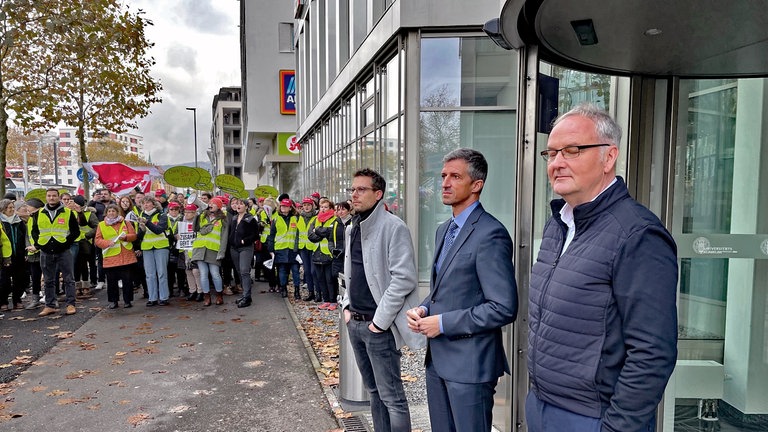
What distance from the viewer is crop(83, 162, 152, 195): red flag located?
16.3 meters

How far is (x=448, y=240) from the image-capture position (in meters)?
2.91

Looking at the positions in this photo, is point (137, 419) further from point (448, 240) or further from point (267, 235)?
point (267, 235)

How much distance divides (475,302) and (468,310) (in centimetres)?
12

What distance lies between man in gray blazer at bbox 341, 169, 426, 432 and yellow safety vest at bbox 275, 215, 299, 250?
21.8 ft

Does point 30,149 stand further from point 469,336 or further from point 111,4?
point 469,336

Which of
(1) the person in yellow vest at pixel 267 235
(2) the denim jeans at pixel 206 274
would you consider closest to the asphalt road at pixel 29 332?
(2) the denim jeans at pixel 206 274

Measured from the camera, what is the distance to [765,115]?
10.4 ft

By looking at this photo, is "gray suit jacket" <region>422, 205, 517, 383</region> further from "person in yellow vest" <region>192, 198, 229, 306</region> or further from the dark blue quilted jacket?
"person in yellow vest" <region>192, 198, 229, 306</region>

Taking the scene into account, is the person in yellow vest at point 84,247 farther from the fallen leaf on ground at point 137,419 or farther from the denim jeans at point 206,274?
the fallen leaf on ground at point 137,419

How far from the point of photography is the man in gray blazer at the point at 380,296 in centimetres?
339

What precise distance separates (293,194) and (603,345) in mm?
32595

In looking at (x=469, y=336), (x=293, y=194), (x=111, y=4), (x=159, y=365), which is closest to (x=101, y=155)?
(x=293, y=194)

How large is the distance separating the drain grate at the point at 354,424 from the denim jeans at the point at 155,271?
6.38 m

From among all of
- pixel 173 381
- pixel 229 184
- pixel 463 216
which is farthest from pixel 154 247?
pixel 463 216
